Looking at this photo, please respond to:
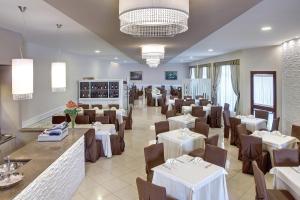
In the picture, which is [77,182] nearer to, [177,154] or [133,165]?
[133,165]

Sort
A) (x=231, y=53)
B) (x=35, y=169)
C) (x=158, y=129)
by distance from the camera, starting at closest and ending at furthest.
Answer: (x=35, y=169), (x=158, y=129), (x=231, y=53)

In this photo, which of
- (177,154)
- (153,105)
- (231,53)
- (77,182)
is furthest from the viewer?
(153,105)

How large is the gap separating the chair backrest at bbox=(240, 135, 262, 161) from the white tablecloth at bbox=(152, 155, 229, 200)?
2.03 metres

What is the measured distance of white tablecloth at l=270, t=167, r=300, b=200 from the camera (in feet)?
11.0

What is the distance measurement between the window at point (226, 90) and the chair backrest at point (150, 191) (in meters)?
9.86

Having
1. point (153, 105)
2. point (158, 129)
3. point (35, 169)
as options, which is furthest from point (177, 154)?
point (153, 105)

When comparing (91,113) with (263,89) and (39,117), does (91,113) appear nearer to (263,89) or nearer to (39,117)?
(39,117)

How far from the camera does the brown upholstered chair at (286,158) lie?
420 cm

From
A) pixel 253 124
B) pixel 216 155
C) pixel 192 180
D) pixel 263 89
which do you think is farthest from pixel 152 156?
pixel 263 89

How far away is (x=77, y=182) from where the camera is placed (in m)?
4.96

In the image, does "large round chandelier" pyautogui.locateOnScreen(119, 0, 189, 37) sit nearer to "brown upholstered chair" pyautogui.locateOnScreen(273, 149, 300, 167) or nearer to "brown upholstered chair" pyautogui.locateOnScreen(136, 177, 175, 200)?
"brown upholstered chair" pyautogui.locateOnScreen(136, 177, 175, 200)

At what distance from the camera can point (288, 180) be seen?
3.50 m

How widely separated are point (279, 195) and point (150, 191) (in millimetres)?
2084

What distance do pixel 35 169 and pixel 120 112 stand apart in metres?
6.86
